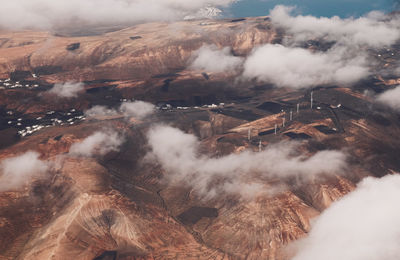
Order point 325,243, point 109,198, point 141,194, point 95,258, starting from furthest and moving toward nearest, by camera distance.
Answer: point 141,194 < point 109,198 < point 325,243 < point 95,258

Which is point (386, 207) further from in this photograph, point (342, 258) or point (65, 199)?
point (65, 199)

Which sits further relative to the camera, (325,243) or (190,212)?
(190,212)

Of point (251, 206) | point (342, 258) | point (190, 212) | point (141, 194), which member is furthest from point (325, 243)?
point (141, 194)

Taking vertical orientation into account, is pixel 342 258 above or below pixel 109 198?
below

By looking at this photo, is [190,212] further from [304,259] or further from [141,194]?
[304,259]

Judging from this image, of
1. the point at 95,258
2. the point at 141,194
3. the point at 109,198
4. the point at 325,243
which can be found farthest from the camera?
the point at 141,194

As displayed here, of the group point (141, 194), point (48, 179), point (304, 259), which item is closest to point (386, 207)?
point (304, 259)

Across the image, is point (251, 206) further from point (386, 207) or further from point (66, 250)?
point (66, 250)

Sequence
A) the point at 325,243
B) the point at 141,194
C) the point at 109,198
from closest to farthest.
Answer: the point at 325,243 < the point at 109,198 < the point at 141,194
